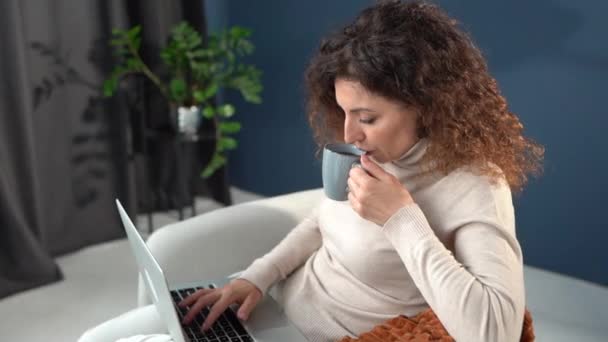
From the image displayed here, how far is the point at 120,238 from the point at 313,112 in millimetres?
1981

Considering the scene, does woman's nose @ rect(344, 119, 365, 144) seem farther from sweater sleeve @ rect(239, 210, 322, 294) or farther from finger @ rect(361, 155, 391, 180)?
sweater sleeve @ rect(239, 210, 322, 294)

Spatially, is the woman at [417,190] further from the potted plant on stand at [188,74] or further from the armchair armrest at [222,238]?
the potted plant on stand at [188,74]

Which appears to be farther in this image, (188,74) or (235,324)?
(188,74)

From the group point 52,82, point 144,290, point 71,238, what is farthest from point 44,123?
point 144,290

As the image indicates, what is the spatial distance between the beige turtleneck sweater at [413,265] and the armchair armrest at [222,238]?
310 millimetres

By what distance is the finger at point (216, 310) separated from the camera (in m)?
1.29

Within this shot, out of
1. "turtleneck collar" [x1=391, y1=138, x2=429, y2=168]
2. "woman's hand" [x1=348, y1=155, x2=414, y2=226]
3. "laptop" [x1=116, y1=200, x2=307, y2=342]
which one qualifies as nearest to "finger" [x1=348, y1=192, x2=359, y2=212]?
"woman's hand" [x1=348, y1=155, x2=414, y2=226]

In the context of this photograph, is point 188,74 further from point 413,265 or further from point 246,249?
point 413,265

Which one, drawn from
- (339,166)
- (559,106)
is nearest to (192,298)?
(339,166)

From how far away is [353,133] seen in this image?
45.8 inches

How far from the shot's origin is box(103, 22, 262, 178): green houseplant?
3.00 m

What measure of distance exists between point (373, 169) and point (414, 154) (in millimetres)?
134

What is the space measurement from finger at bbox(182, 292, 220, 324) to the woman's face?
404mm

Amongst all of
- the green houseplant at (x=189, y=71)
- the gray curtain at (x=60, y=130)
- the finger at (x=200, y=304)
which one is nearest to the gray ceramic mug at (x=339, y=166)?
the finger at (x=200, y=304)
